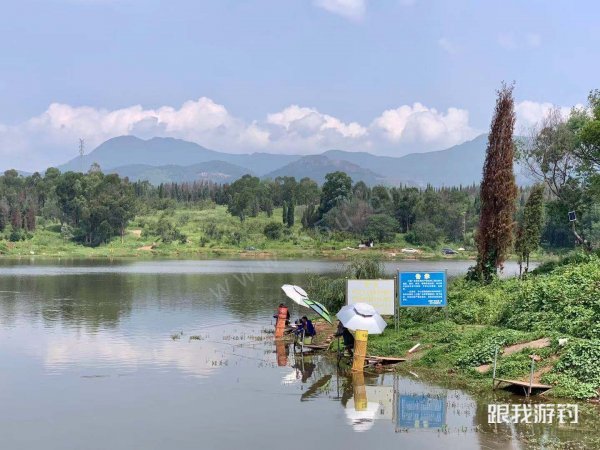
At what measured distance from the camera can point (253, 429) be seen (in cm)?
1491

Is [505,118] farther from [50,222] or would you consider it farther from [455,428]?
[50,222]

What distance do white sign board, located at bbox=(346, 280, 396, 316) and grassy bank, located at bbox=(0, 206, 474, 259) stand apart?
276 ft

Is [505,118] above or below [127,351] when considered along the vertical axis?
above

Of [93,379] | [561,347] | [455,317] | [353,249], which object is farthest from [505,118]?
[353,249]

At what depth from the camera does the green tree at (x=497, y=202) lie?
112 feet

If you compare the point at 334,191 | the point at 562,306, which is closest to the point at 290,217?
the point at 334,191

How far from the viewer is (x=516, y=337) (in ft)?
67.0

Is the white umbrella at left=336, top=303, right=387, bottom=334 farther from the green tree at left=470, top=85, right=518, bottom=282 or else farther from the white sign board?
the green tree at left=470, top=85, right=518, bottom=282

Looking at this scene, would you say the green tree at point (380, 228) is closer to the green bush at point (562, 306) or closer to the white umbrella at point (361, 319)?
the green bush at point (562, 306)

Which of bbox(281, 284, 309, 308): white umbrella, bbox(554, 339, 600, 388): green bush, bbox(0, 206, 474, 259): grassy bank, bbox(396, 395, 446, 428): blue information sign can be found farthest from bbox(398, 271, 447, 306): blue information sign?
bbox(0, 206, 474, 259): grassy bank

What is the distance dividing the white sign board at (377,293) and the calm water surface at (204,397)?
11.4ft

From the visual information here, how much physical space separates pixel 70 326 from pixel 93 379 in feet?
39.1

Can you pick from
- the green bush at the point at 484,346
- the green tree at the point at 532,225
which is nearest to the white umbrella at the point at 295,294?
the green bush at the point at 484,346

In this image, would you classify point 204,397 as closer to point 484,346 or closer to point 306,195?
point 484,346
